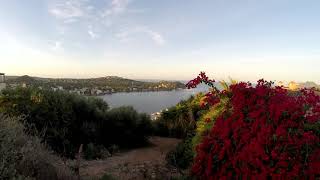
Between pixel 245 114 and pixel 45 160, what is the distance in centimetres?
316

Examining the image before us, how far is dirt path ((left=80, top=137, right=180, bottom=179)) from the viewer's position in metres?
7.58

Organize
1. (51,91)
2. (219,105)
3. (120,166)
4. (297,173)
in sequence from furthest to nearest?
(51,91) → (120,166) → (219,105) → (297,173)

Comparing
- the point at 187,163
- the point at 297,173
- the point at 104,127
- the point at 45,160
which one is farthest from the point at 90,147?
the point at 297,173

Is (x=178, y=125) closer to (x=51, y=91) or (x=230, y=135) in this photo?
(x=51, y=91)

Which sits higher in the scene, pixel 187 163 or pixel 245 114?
pixel 245 114

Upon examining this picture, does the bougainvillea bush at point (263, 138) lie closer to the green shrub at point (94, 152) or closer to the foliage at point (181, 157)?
the foliage at point (181, 157)

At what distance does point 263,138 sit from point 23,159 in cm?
327

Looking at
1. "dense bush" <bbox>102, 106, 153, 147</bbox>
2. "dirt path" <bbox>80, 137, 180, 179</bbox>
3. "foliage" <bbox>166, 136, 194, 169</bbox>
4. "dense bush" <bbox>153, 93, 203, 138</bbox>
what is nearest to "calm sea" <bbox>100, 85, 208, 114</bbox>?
"dense bush" <bbox>153, 93, 203, 138</bbox>

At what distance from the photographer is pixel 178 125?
14523 mm

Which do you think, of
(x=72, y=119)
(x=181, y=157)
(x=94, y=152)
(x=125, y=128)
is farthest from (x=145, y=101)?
(x=181, y=157)

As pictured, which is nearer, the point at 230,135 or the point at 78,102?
the point at 230,135

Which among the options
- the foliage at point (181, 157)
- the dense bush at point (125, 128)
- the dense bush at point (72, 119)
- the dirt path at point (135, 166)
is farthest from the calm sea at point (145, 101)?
the foliage at point (181, 157)

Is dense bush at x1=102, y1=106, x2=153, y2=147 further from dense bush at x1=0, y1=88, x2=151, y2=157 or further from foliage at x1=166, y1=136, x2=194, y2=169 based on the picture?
foliage at x1=166, y1=136, x2=194, y2=169

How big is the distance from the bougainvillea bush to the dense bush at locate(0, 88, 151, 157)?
200 inches
